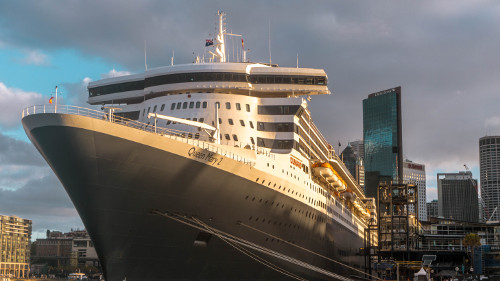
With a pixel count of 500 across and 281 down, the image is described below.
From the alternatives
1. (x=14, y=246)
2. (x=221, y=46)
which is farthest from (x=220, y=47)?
(x=14, y=246)

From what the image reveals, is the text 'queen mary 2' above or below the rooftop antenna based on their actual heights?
below

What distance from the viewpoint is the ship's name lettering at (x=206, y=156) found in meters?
26.9

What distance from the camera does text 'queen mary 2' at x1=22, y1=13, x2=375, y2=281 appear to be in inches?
1000

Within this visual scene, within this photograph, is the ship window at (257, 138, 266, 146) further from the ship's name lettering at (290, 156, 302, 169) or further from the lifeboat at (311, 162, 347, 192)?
the lifeboat at (311, 162, 347, 192)

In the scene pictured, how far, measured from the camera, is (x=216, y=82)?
1430 inches

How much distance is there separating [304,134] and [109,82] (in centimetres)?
1449

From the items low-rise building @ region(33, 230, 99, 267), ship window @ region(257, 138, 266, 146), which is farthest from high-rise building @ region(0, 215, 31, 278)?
ship window @ region(257, 138, 266, 146)

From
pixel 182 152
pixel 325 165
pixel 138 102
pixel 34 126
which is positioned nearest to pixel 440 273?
pixel 325 165

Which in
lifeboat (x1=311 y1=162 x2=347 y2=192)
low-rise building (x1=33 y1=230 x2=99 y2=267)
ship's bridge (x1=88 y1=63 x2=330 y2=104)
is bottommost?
low-rise building (x1=33 y1=230 x2=99 y2=267)

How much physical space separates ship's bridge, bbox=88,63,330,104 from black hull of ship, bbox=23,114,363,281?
8.68m

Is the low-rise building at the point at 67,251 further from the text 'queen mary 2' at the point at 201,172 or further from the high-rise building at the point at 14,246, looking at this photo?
the text 'queen mary 2' at the point at 201,172

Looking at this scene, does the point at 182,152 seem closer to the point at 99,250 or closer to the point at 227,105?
the point at 99,250

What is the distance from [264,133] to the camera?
118ft

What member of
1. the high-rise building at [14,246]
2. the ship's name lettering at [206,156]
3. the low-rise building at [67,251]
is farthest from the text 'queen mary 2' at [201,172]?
the high-rise building at [14,246]
